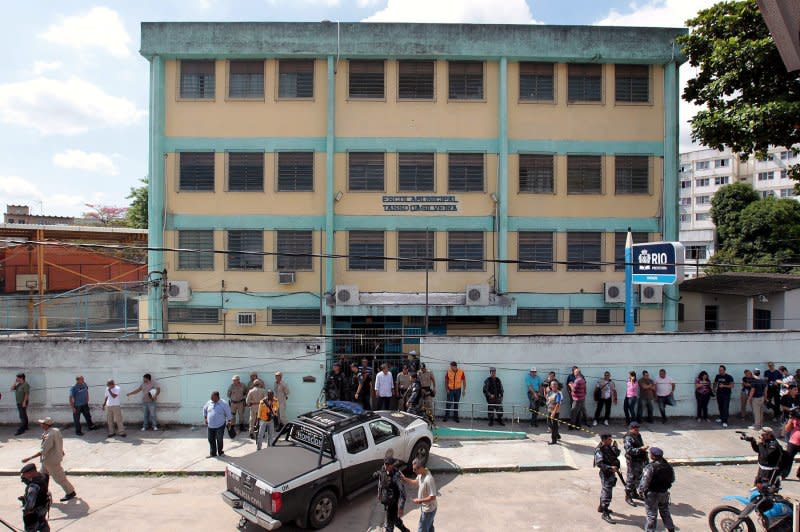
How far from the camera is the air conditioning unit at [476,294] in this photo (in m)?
18.6

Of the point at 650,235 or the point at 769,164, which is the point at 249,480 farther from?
the point at 769,164

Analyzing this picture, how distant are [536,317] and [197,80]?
1541 cm

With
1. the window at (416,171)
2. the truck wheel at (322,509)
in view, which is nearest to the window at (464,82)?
the window at (416,171)

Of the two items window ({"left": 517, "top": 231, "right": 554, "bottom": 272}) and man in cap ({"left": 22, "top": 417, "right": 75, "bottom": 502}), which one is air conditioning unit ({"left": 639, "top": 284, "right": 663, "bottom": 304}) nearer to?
window ({"left": 517, "top": 231, "right": 554, "bottom": 272})

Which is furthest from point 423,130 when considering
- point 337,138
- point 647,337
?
point 647,337

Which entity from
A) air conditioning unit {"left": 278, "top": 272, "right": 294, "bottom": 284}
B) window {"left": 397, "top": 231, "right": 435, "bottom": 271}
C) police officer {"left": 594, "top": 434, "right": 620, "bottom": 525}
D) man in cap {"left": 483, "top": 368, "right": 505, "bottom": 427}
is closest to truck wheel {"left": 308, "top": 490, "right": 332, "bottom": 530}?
police officer {"left": 594, "top": 434, "right": 620, "bottom": 525}

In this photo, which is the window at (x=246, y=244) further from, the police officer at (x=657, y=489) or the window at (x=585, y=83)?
the police officer at (x=657, y=489)

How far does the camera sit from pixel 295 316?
1933 centimetres

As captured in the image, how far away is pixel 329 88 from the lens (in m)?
18.8

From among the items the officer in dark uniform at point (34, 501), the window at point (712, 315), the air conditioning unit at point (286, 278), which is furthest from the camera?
the window at point (712, 315)

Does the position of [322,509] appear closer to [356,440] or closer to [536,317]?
[356,440]

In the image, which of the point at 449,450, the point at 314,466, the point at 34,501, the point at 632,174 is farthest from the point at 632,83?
the point at 34,501

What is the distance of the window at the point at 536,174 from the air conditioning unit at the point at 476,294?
13.4ft

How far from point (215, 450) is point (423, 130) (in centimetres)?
1284
